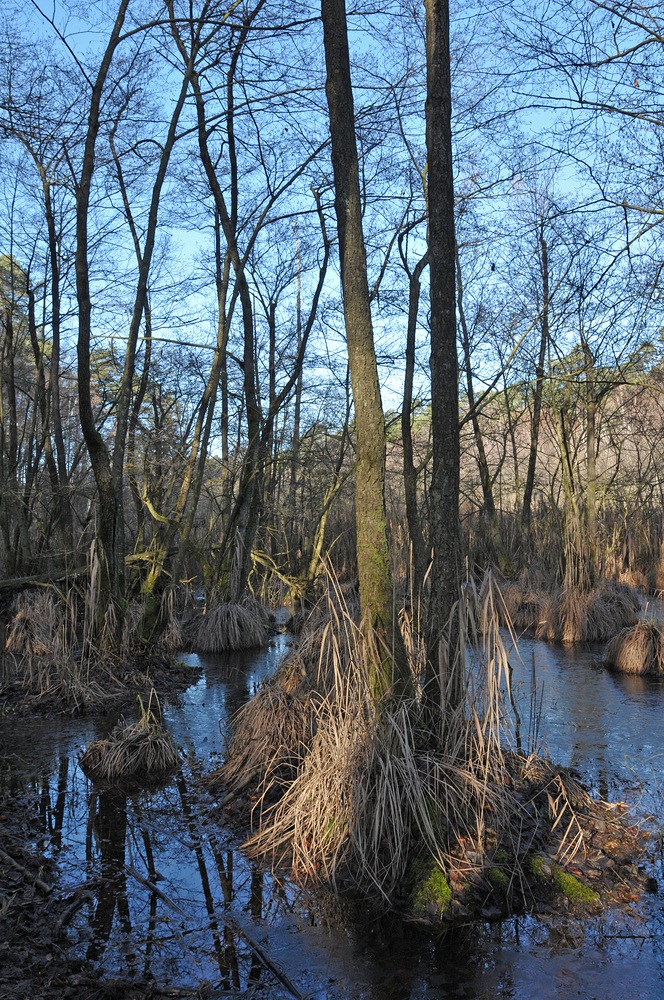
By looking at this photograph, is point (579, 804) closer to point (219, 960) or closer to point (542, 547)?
point (219, 960)

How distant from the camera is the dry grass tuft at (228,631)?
12312 mm

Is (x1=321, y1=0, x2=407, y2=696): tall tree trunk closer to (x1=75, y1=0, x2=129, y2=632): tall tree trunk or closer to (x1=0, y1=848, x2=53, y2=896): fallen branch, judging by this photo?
(x1=0, y1=848, x2=53, y2=896): fallen branch

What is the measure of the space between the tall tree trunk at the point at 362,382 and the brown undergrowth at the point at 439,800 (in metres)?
0.19

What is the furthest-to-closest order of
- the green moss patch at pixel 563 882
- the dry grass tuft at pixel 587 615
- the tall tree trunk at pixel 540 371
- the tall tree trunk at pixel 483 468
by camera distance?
the tall tree trunk at pixel 483 468 < the tall tree trunk at pixel 540 371 < the dry grass tuft at pixel 587 615 < the green moss patch at pixel 563 882

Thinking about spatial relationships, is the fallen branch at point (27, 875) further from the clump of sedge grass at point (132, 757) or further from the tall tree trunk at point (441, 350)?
the tall tree trunk at point (441, 350)

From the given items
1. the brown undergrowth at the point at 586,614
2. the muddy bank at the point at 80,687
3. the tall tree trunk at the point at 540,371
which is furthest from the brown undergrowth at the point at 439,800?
the tall tree trunk at the point at 540,371

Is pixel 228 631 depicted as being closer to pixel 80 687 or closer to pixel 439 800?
pixel 80 687

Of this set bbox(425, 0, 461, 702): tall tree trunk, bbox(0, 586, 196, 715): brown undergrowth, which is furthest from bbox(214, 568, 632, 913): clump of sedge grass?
→ bbox(0, 586, 196, 715): brown undergrowth

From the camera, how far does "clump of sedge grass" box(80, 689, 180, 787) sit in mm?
6156

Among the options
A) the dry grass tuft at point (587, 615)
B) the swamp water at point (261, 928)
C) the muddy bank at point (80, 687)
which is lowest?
the swamp water at point (261, 928)

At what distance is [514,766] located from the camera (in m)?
4.89

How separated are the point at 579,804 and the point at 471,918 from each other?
1.25m

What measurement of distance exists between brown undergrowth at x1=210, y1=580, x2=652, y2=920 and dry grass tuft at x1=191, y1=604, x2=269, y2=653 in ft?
24.2

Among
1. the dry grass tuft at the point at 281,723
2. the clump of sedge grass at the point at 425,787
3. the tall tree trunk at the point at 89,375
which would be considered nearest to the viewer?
the clump of sedge grass at the point at 425,787
